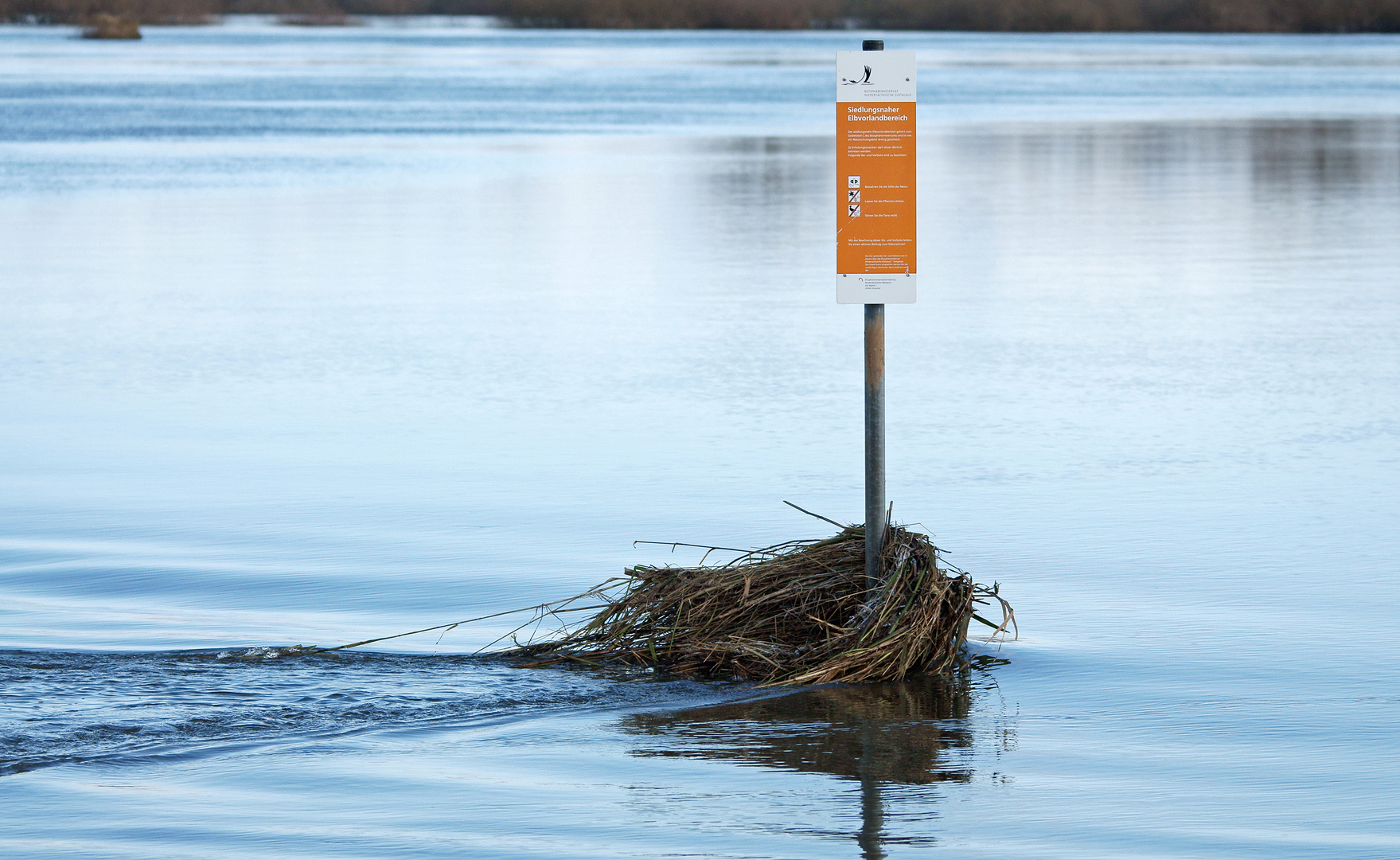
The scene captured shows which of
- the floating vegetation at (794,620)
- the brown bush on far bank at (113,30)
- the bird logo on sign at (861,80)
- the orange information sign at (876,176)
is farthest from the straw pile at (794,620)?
the brown bush on far bank at (113,30)

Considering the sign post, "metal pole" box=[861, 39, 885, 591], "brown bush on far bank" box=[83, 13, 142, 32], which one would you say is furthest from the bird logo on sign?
"brown bush on far bank" box=[83, 13, 142, 32]

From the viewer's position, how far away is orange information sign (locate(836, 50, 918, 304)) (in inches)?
228

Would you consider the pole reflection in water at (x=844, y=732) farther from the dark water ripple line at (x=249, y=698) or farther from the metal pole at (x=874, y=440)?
the metal pole at (x=874, y=440)

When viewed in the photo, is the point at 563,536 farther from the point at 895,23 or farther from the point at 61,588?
the point at 895,23

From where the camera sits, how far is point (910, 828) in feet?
15.1

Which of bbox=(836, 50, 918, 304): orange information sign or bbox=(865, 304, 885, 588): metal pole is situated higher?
bbox=(836, 50, 918, 304): orange information sign

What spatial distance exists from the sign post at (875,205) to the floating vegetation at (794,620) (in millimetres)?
135

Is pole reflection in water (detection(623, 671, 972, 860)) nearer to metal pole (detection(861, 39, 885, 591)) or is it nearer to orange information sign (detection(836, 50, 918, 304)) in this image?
metal pole (detection(861, 39, 885, 591))

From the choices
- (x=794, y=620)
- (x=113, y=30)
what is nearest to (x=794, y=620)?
(x=794, y=620)

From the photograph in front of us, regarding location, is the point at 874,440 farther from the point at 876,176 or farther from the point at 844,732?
the point at 844,732

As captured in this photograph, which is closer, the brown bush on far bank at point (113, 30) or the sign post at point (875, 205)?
the sign post at point (875, 205)

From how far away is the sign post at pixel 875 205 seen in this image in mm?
5785

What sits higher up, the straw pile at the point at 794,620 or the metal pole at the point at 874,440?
the metal pole at the point at 874,440

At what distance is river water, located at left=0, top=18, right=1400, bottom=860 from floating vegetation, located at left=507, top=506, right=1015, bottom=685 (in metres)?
0.15
